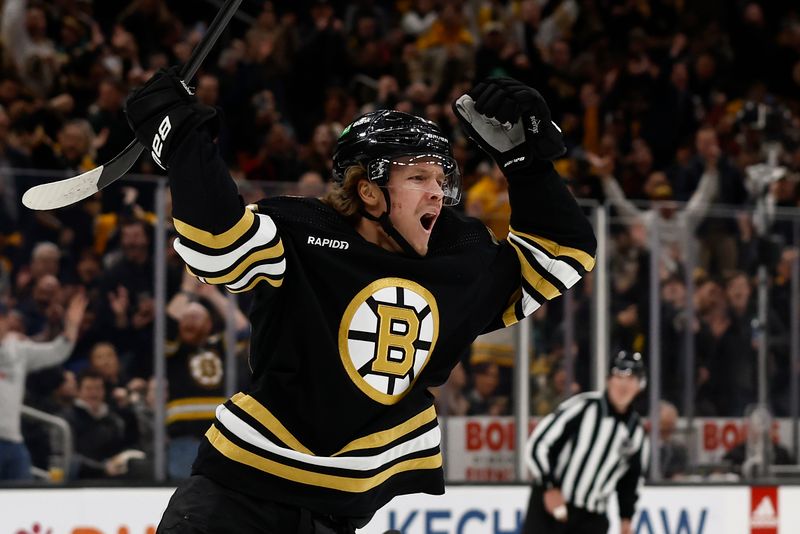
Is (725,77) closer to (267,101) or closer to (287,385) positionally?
(267,101)

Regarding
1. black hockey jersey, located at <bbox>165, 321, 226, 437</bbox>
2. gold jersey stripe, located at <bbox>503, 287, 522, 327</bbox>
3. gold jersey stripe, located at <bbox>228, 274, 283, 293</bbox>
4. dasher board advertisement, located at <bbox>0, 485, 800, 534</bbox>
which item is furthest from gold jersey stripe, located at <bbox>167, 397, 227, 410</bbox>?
gold jersey stripe, located at <bbox>228, 274, 283, 293</bbox>

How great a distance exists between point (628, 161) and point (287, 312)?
19.4 feet

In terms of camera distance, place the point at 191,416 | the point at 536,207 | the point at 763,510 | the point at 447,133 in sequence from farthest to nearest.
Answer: the point at 447,133
the point at 763,510
the point at 191,416
the point at 536,207

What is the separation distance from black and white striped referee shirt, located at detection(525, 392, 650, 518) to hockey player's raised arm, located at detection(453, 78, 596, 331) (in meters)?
3.27

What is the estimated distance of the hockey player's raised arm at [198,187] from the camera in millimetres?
2299

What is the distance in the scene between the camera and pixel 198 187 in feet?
7.52

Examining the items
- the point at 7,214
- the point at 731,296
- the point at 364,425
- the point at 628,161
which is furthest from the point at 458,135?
the point at 364,425

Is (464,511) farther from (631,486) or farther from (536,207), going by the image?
(536,207)

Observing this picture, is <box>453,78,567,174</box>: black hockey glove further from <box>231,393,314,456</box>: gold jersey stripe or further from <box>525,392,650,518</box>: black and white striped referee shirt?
<box>525,392,650,518</box>: black and white striped referee shirt

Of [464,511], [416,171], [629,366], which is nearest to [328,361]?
[416,171]

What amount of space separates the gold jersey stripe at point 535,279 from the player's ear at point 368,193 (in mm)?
335

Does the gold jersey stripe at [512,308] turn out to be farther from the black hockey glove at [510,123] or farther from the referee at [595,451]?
the referee at [595,451]

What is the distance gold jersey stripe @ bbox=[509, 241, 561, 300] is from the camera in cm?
276

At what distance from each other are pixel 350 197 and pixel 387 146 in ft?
0.40
